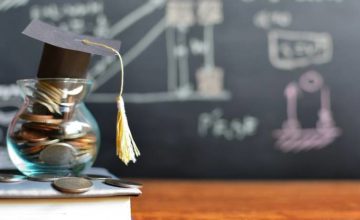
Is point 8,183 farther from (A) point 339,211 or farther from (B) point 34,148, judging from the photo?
(A) point 339,211

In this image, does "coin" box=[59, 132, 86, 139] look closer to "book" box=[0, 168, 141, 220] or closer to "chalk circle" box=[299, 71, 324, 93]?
"book" box=[0, 168, 141, 220]

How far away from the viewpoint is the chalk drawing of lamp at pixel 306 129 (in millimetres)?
1295

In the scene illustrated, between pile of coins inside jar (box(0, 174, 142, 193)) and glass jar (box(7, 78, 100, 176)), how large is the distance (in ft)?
0.09

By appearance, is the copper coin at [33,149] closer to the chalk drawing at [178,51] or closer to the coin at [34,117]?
the coin at [34,117]

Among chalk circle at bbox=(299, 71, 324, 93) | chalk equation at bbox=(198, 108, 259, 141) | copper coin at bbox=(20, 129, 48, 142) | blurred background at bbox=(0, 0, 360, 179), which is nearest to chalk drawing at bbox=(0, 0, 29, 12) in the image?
blurred background at bbox=(0, 0, 360, 179)

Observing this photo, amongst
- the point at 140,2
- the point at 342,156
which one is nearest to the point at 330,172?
the point at 342,156

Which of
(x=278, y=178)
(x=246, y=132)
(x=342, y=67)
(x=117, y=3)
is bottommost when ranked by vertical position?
(x=278, y=178)

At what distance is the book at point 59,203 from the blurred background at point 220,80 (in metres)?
0.63

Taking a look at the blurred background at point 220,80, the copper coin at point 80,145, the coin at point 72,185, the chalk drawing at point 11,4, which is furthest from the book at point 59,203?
the chalk drawing at point 11,4

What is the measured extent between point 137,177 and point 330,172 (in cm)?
50

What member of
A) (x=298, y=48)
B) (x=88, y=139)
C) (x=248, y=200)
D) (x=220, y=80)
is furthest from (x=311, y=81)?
(x=88, y=139)

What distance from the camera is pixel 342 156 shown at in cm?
129

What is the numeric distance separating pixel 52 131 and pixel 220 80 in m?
0.64

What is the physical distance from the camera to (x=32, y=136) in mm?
747
